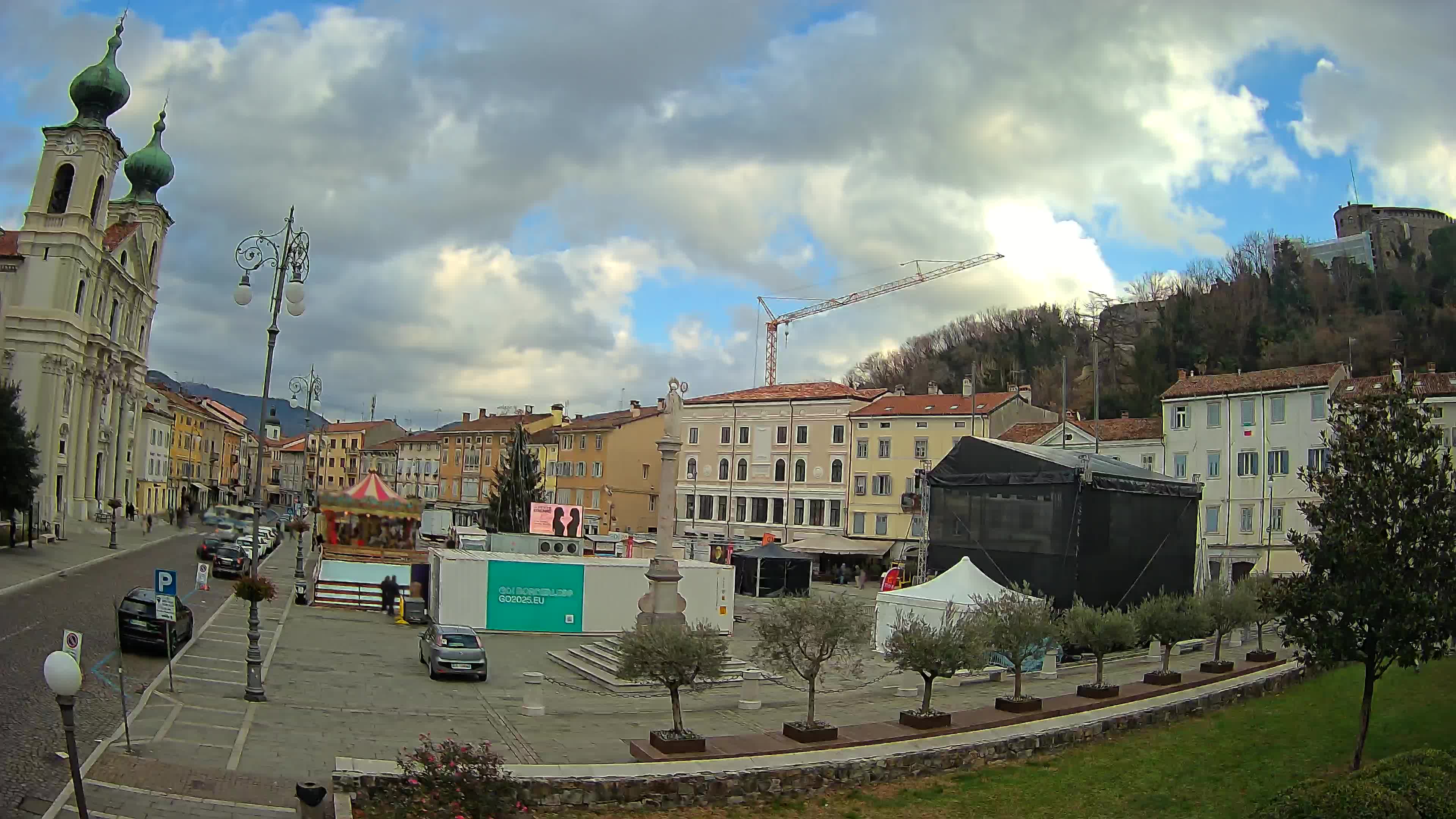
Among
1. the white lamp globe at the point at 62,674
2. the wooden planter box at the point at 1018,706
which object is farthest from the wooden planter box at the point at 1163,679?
the white lamp globe at the point at 62,674

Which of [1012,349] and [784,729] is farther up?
[1012,349]

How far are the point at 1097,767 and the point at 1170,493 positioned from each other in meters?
21.9

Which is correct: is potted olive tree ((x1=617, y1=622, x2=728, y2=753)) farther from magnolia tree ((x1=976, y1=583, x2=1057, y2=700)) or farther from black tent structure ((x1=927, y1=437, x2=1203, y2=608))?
black tent structure ((x1=927, y1=437, x2=1203, y2=608))

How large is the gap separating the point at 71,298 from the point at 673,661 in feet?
192

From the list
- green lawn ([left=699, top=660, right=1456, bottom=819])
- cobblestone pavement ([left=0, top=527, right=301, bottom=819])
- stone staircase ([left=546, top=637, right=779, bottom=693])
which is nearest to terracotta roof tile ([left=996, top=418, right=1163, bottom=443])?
stone staircase ([left=546, top=637, right=779, bottom=693])

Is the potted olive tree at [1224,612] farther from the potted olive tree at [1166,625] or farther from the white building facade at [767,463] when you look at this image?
the white building facade at [767,463]

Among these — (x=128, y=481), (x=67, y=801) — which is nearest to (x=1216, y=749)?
(x=67, y=801)

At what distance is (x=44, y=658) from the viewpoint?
20391mm

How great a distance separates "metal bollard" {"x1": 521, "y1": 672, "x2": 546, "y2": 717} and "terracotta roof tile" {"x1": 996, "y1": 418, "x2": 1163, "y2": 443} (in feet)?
133

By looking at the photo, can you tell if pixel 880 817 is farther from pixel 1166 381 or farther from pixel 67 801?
pixel 1166 381

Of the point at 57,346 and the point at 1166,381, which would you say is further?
the point at 1166,381

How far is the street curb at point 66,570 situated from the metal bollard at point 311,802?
2314cm

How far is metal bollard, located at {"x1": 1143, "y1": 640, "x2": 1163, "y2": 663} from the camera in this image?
102 ft

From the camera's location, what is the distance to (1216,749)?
17859mm
